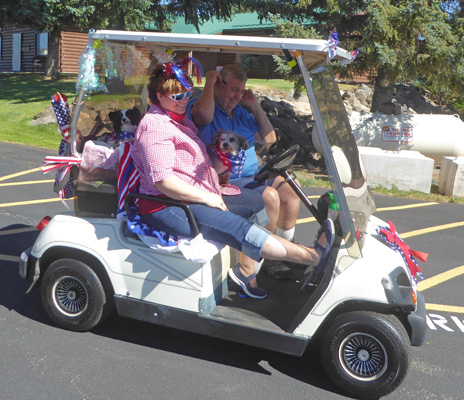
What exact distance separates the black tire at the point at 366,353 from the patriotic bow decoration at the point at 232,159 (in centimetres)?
132

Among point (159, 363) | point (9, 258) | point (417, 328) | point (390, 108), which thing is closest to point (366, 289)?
point (417, 328)

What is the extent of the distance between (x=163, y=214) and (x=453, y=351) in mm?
2122

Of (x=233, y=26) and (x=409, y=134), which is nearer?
(x=409, y=134)

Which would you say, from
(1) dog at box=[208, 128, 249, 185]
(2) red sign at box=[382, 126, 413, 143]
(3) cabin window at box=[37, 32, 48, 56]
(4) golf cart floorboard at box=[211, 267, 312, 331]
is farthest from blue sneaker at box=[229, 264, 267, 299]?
(3) cabin window at box=[37, 32, 48, 56]

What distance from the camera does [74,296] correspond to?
3.39m

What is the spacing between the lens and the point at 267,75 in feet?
39.5

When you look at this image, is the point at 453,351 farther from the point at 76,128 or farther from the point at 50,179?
the point at 50,179

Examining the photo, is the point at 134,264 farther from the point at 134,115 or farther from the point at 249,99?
the point at 249,99

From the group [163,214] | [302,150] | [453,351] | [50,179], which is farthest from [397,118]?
[163,214]

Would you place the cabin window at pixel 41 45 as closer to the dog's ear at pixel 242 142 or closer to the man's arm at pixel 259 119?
the man's arm at pixel 259 119

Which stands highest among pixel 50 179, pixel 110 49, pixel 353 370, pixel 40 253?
pixel 110 49

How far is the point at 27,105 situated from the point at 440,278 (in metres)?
14.7

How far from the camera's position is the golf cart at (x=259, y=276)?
2.84 m

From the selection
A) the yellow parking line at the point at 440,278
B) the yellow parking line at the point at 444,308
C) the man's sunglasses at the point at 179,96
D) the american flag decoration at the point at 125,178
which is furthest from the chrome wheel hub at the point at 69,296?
the yellow parking line at the point at 440,278
